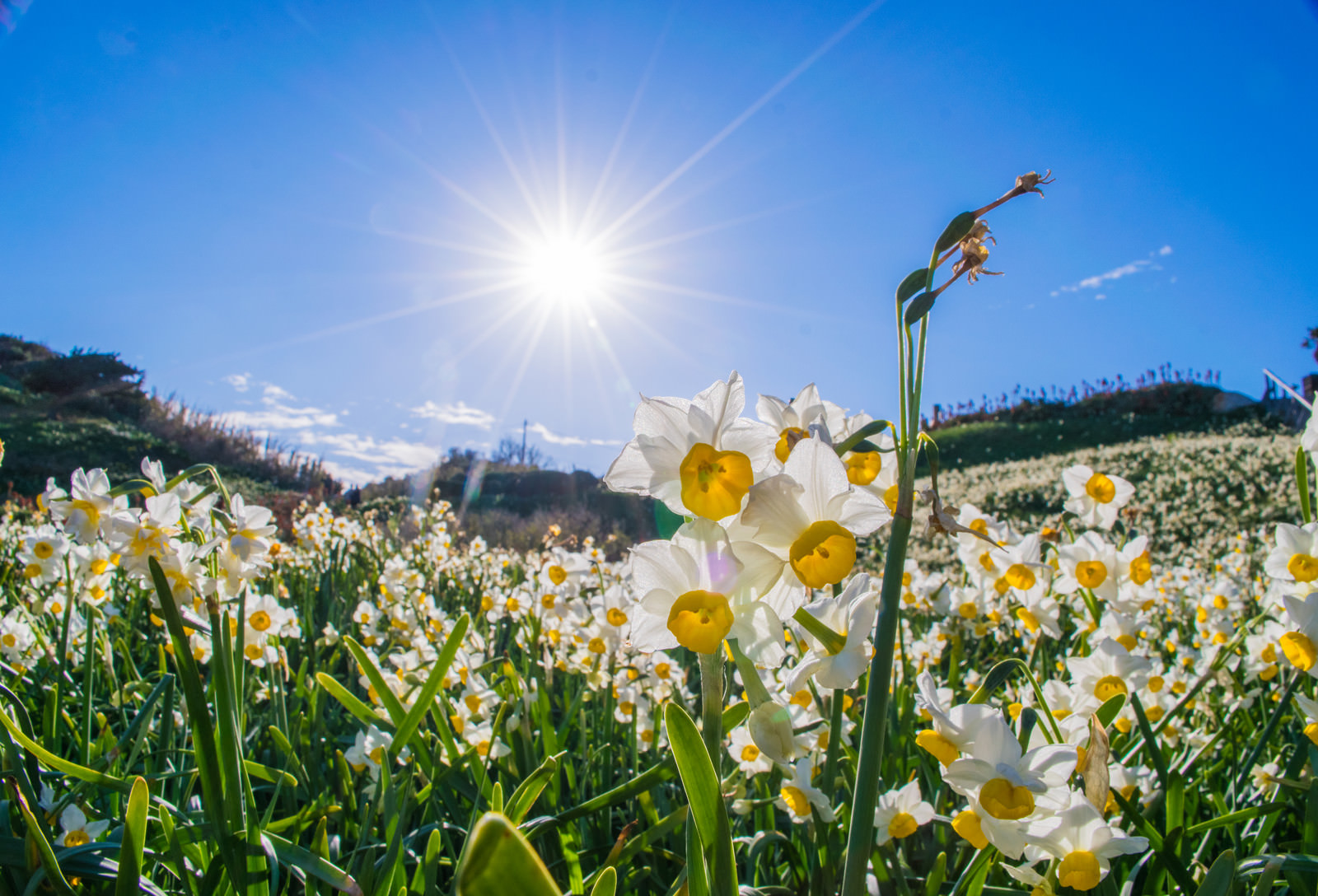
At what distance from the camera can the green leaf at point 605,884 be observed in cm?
81

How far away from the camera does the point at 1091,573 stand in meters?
1.76

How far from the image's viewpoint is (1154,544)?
29.4ft

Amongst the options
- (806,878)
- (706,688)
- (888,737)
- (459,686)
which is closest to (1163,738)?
(888,737)

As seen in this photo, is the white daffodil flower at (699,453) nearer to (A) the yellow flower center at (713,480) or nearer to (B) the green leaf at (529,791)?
(A) the yellow flower center at (713,480)

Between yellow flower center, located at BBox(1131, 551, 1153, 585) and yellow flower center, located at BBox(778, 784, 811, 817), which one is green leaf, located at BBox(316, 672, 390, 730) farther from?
yellow flower center, located at BBox(1131, 551, 1153, 585)

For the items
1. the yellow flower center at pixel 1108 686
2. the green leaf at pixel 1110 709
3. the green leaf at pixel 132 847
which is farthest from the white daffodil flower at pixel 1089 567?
the green leaf at pixel 132 847

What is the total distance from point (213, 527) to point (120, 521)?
0.24 m

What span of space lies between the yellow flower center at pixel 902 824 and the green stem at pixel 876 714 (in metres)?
0.69

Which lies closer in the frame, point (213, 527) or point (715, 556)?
point (715, 556)

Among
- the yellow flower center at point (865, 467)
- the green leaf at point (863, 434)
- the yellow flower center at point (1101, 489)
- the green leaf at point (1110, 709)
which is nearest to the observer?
the green leaf at point (863, 434)

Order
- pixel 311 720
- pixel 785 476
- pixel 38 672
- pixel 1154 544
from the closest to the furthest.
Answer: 1. pixel 785 476
2. pixel 311 720
3. pixel 38 672
4. pixel 1154 544

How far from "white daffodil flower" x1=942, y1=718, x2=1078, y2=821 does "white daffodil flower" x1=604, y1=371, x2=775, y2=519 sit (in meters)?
0.42

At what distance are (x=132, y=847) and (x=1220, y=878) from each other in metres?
1.57

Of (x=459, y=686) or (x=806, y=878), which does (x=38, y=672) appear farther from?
(x=806, y=878)
